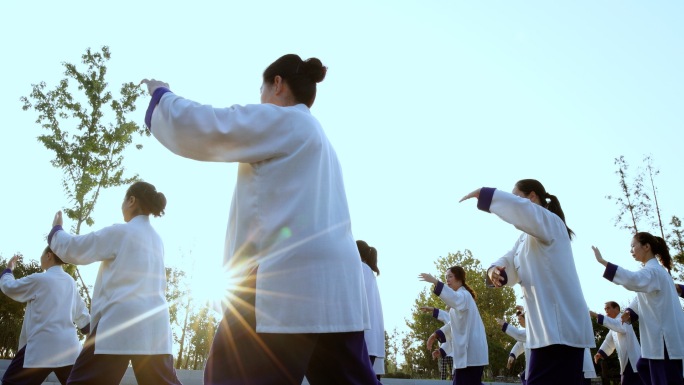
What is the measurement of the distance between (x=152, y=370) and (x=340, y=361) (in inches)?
→ 126

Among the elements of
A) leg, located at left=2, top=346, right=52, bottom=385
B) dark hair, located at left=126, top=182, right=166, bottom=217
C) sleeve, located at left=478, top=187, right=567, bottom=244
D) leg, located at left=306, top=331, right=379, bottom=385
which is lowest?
leg, located at left=306, top=331, right=379, bottom=385

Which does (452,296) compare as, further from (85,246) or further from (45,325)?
(85,246)

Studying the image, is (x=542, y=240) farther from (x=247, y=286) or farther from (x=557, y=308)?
(x=247, y=286)

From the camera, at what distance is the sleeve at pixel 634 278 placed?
685 centimetres

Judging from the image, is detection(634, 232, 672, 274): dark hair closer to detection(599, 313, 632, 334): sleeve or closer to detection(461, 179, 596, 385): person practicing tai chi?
detection(461, 179, 596, 385): person practicing tai chi

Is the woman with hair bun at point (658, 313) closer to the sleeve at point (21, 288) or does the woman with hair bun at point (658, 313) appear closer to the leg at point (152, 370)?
the leg at point (152, 370)


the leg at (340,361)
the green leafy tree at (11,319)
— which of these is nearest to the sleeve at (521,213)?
the leg at (340,361)

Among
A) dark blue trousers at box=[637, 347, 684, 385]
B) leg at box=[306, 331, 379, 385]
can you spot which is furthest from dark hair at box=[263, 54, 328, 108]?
dark blue trousers at box=[637, 347, 684, 385]

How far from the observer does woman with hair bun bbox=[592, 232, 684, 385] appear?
7.61 m

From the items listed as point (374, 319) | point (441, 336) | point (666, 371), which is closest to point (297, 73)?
point (374, 319)

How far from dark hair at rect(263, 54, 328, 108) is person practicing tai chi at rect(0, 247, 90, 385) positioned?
5603 millimetres

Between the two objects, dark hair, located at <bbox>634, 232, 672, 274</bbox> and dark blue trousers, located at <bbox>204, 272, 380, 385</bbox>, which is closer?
dark blue trousers, located at <bbox>204, 272, 380, 385</bbox>

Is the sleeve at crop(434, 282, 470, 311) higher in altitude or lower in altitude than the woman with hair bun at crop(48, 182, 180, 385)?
higher

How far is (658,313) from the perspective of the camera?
7.84 metres
